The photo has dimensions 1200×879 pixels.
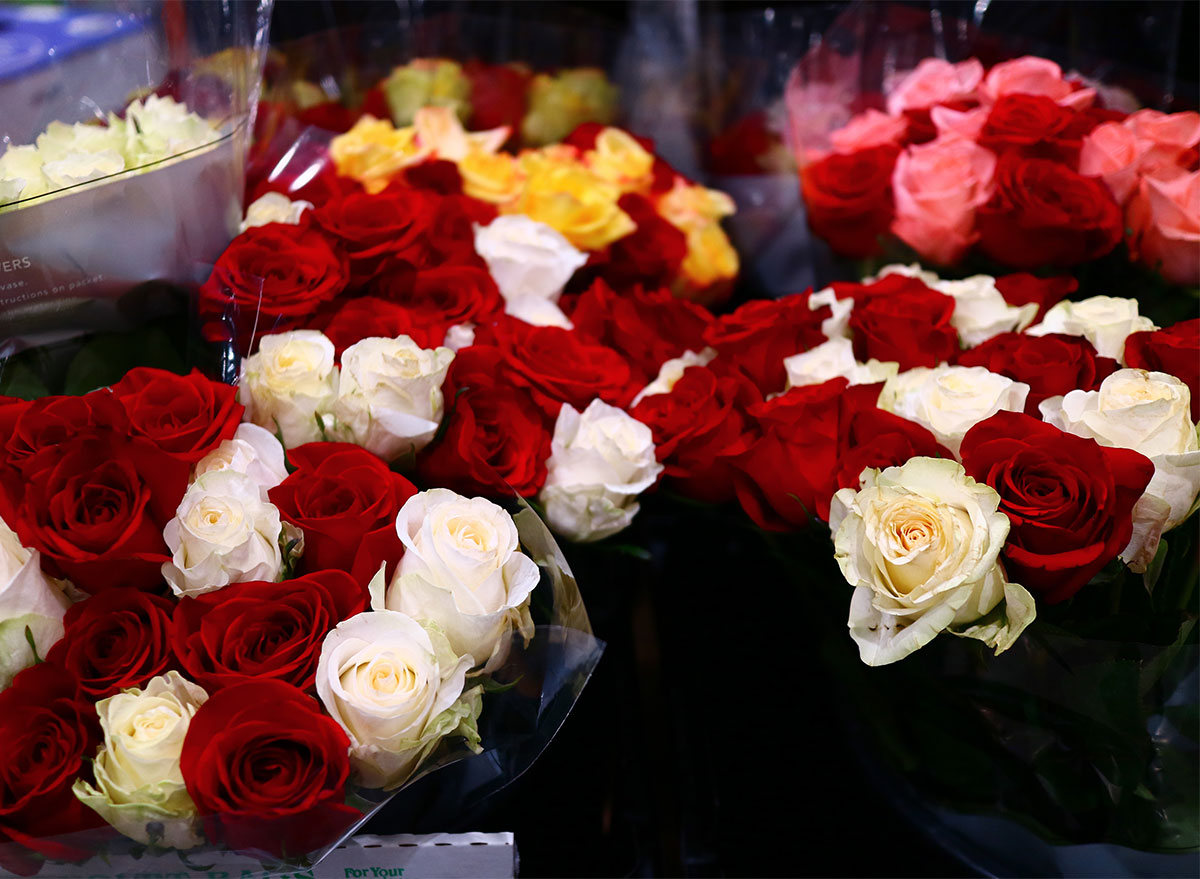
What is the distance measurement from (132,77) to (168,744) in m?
0.67

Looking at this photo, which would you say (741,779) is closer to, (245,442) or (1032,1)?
(245,442)

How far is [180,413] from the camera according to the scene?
688 mm

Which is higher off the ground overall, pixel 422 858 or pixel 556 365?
pixel 556 365

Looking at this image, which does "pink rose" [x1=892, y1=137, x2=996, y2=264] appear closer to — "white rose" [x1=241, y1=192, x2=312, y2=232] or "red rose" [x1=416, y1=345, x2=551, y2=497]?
"red rose" [x1=416, y1=345, x2=551, y2=497]

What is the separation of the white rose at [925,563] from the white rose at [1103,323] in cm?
29

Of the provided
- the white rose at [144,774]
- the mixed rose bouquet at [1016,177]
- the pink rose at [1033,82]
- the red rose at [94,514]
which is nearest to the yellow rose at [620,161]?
the mixed rose bouquet at [1016,177]

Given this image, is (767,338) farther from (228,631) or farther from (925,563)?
(228,631)

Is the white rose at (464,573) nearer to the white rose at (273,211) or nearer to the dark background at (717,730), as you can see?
the dark background at (717,730)

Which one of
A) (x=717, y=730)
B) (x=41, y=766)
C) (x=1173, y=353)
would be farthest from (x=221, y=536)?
(x=1173, y=353)

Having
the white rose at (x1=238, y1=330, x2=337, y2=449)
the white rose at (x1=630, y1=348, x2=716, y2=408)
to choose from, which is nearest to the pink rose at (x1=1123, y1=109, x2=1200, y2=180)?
the white rose at (x1=630, y1=348, x2=716, y2=408)

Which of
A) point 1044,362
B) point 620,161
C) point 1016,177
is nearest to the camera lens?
point 1044,362

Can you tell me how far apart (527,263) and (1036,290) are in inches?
19.7

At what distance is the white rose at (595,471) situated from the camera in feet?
2.54

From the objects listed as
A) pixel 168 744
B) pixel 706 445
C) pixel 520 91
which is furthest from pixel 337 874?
pixel 520 91
